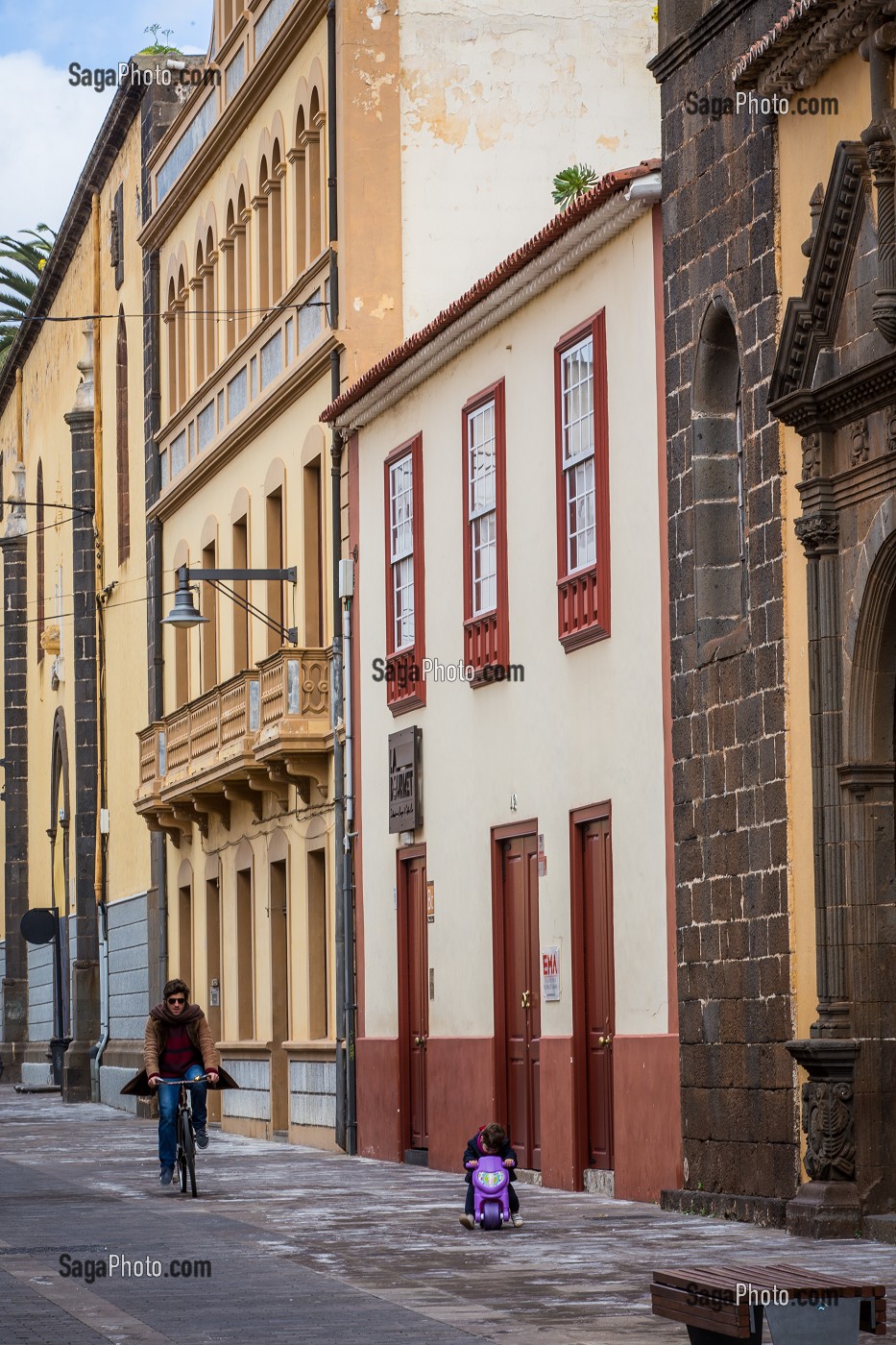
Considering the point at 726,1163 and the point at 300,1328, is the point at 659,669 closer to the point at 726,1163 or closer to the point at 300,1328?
the point at 726,1163

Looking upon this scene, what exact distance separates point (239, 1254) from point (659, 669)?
17.7 ft

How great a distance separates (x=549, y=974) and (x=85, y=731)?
2551 centimetres

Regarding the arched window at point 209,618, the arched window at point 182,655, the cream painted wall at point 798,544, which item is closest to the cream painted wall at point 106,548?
the arched window at point 182,655

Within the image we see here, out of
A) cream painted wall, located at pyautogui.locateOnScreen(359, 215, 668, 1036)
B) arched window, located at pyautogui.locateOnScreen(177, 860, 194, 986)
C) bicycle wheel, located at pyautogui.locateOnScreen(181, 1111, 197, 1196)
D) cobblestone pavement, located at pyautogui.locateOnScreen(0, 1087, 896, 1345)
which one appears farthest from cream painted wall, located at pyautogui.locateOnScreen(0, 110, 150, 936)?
bicycle wheel, located at pyautogui.locateOnScreen(181, 1111, 197, 1196)

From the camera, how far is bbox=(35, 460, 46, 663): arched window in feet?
178

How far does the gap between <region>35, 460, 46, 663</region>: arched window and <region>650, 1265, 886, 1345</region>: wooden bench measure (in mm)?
44875

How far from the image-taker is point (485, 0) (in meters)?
28.4

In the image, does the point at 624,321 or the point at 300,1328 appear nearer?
the point at 300,1328

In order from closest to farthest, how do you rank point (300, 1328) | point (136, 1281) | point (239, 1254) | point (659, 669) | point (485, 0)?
point (300, 1328)
point (136, 1281)
point (239, 1254)
point (659, 669)
point (485, 0)

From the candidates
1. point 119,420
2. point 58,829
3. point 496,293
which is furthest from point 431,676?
point 58,829

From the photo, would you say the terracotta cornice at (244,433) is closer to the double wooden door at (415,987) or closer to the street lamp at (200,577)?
the street lamp at (200,577)

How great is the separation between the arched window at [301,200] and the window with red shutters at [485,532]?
6.77m

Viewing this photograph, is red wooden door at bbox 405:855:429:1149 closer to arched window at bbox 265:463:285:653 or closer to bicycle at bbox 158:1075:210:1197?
bicycle at bbox 158:1075:210:1197

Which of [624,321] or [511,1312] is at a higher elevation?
[624,321]
